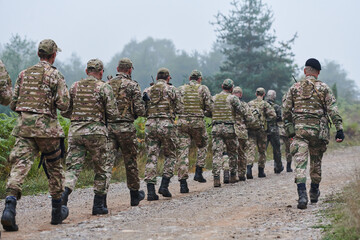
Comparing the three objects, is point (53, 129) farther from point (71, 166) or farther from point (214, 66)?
point (214, 66)

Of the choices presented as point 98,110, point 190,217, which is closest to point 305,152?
point 190,217

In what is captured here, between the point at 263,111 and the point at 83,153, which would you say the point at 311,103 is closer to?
the point at 83,153

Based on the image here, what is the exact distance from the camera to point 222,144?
10914 millimetres

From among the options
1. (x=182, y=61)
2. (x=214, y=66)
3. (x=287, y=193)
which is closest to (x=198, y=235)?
(x=287, y=193)

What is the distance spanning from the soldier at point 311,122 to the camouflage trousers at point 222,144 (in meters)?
3.18

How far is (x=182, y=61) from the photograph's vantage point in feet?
198

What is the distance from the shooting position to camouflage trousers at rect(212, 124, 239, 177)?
1068 cm

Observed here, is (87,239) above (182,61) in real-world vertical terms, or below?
below

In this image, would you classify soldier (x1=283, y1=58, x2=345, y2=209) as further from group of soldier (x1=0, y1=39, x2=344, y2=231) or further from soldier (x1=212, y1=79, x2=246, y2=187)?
soldier (x1=212, y1=79, x2=246, y2=187)

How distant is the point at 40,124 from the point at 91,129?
1078 mm

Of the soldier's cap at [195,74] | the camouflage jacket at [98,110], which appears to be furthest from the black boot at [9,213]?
the soldier's cap at [195,74]

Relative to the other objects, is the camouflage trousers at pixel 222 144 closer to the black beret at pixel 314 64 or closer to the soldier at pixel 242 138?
the soldier at pixel 242 138

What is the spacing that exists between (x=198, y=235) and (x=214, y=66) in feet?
208

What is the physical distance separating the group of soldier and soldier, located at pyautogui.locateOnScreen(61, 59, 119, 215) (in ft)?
0.05
